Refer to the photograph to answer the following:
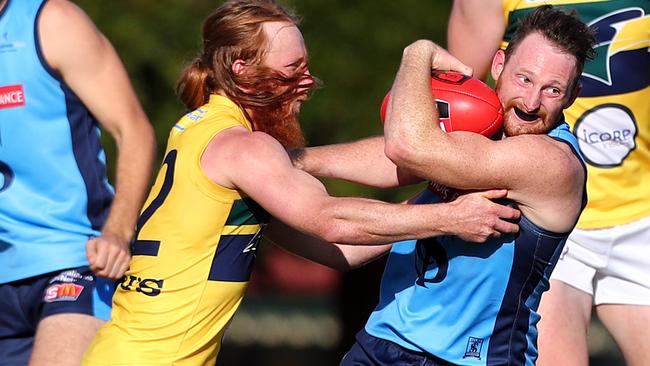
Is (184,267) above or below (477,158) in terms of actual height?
below

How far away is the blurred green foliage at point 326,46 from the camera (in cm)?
1080

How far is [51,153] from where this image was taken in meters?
5.20

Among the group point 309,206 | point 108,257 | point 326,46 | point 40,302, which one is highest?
point 309,206

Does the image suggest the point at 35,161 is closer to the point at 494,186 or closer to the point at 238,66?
the point at 238,66

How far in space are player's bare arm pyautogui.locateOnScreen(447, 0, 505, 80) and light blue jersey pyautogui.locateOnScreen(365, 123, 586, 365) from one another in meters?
1.04

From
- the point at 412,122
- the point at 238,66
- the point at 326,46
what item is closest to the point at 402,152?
the point at 412,122

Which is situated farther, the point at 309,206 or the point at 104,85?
the point at 104,85

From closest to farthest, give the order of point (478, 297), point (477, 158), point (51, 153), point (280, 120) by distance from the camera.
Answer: point (477, 158) → point (478, 297) → point (280, 120) → point (51, 153)

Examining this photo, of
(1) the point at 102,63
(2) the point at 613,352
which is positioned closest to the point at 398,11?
(2) the point at 613,352

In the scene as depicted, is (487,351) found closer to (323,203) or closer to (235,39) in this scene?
(323,203)

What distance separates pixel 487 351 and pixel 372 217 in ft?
2.20

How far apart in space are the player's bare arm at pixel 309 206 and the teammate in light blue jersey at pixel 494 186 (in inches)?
5.5

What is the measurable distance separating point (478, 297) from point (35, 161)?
1920mm

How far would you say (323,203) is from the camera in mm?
4367
